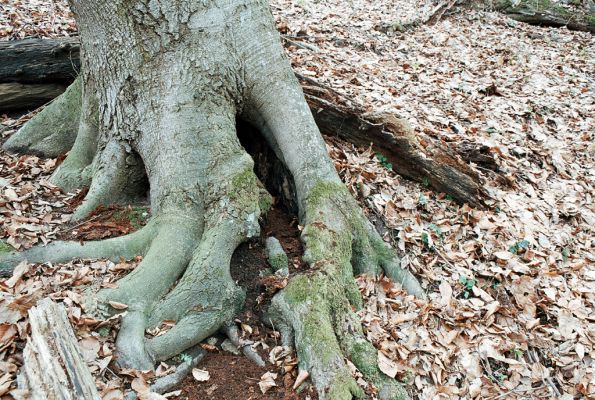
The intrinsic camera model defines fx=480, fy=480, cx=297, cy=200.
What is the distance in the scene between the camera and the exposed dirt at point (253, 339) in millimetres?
3219

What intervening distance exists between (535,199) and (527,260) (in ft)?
3.72

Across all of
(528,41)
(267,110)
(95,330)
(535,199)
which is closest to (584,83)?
(528,41)

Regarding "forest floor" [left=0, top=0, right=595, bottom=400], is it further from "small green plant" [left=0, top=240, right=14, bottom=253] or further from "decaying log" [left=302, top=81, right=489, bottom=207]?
"decaying log" [left=302, top=81, right=489, bottom=207]

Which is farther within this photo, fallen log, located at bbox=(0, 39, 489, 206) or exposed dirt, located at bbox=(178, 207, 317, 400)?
fallen log, located at bbox=(0, 39, 489, 206)

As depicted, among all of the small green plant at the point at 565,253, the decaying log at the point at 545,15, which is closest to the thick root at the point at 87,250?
the small green plant at the point at 565,253

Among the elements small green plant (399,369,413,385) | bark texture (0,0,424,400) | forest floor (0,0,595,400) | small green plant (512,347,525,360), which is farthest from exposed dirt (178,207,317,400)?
small green plant (512,347,525,360)

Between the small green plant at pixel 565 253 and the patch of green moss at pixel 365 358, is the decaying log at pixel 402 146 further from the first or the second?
the patch of green moss at pixel 365 358

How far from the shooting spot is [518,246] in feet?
16.4

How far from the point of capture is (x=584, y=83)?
343 inches

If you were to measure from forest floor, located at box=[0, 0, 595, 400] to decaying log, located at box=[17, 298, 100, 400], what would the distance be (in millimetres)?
283

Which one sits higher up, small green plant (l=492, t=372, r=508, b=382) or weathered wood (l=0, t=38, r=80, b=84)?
weathered wood (l=0, t=38, r=80, b=84)

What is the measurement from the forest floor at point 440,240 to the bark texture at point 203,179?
0.63ft

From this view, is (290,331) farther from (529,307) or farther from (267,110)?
A: (529,307)

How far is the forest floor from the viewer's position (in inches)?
136
